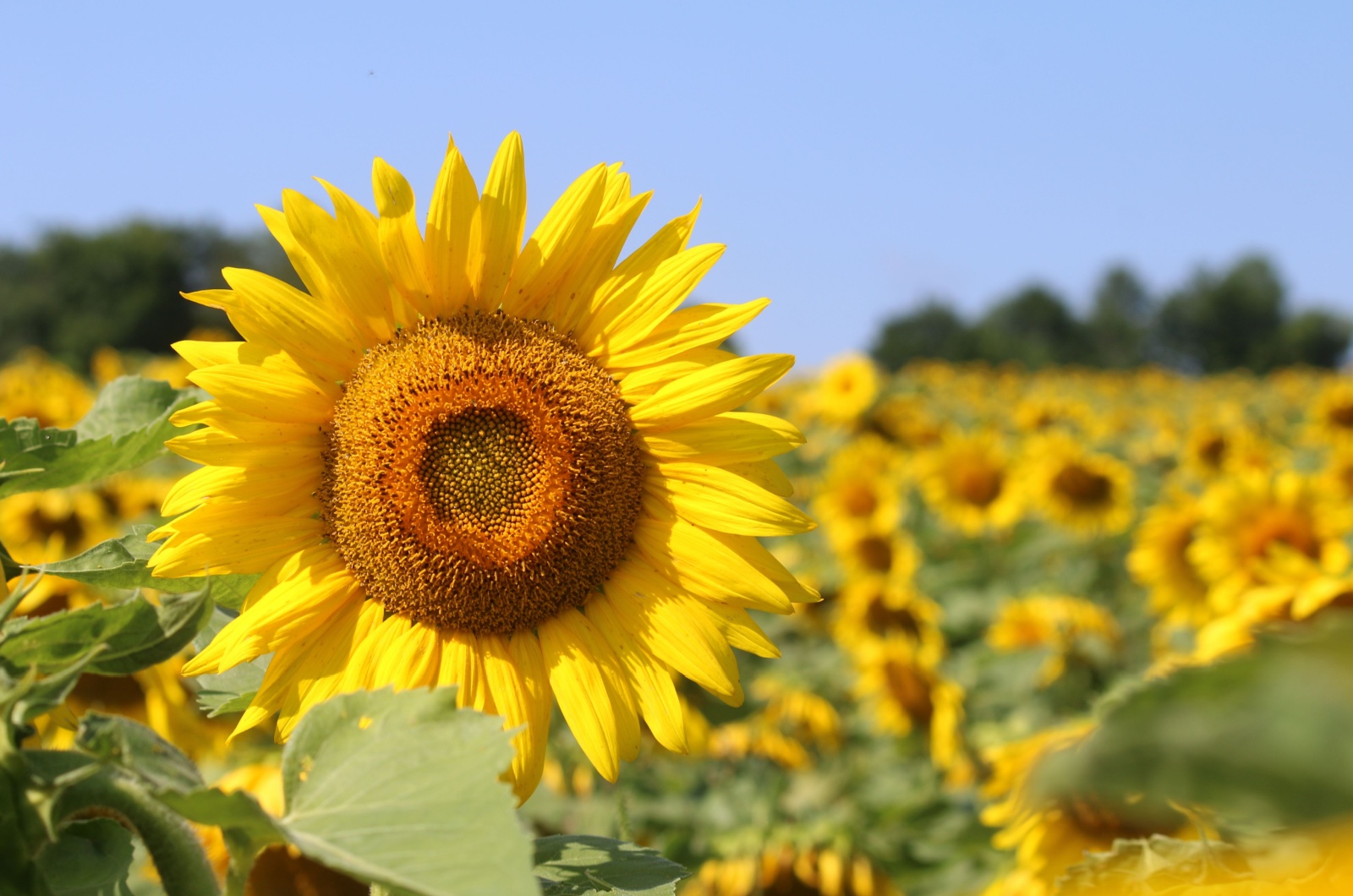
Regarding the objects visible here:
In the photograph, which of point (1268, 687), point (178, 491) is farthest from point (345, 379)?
point (1268, 687)

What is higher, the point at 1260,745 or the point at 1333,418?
the point at 1260,745

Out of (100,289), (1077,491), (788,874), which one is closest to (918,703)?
(788,874)

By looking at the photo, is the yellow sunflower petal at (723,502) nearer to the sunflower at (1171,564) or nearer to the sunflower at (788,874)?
the sunflower at (788,874)

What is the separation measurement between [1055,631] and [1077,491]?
1.96 metres

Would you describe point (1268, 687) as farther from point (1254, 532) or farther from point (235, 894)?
point (1254, 532)

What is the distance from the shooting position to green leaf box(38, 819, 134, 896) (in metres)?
0.78

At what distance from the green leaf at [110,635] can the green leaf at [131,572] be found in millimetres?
201

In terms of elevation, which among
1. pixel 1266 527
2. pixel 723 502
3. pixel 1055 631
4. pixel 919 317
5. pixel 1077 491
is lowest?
pixel 1055 631

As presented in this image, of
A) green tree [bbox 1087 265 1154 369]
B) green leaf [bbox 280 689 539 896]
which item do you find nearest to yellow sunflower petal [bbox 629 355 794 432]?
green leaf [bbox 280 689 539 896]

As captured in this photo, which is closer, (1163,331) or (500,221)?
(500,221)

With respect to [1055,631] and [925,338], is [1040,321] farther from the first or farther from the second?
[1055,631]

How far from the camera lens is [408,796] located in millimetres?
741

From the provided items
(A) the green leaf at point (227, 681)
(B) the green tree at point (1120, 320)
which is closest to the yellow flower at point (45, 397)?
(A) the green leaf at point (227, 681)

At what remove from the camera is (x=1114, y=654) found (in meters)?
5.22
